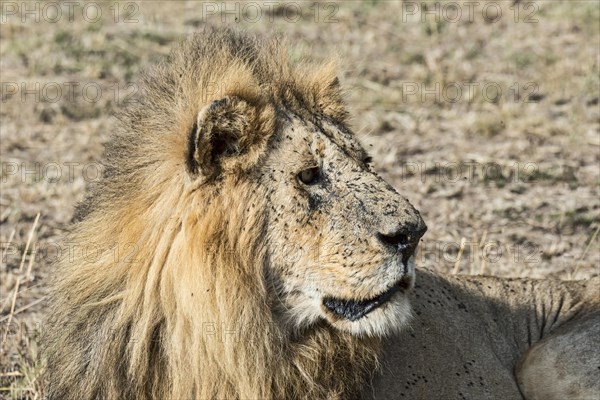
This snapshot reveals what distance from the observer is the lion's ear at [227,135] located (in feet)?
15.4

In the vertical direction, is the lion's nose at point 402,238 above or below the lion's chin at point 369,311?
above

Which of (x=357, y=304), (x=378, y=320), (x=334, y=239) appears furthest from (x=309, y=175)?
(x=378, y=320)

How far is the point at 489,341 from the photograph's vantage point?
21.2 feet

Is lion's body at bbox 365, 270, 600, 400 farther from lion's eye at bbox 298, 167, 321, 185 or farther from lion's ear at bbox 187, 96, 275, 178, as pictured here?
lion's ear at bbox 187, 96, 275, 178

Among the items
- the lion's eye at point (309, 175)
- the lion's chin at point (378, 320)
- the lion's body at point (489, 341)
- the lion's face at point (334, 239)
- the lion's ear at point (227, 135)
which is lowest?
the lion's body at point (489, 341)

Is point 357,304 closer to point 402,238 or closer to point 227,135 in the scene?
point 402,238

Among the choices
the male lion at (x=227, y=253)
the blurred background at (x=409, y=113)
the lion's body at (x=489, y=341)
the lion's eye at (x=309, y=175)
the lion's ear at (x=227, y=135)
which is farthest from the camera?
the blurred background at (x=409, y=113)

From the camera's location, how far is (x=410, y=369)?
18.7 feet

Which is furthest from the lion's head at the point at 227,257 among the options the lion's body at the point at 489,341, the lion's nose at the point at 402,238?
the lion's body at the point at 489,341

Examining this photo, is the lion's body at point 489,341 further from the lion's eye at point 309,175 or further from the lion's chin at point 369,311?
the lion's eye at point 309,175

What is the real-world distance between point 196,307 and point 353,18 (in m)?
10.2

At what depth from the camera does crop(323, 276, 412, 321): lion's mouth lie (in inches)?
191

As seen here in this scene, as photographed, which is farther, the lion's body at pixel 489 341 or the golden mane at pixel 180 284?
the lion's body at pixel 489 341

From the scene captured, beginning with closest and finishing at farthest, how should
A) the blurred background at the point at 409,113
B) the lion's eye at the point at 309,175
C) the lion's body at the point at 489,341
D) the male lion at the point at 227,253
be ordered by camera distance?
the male lion at the point at 227,253 < the lion's eye at the point at 309,175 < the lion's body at the point at 489,341 < the blurred background at the point at 409,113
